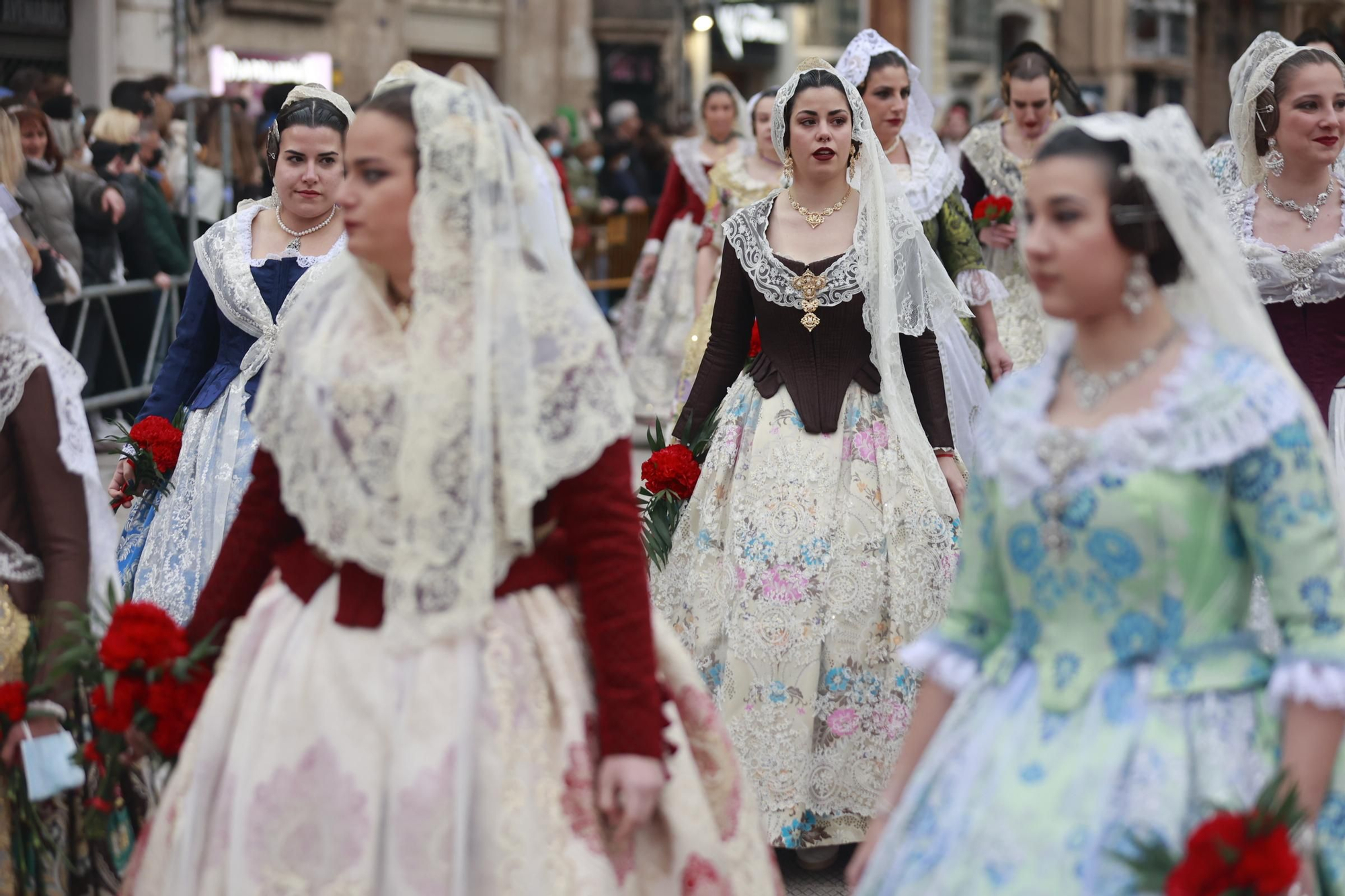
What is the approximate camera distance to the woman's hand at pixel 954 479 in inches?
210

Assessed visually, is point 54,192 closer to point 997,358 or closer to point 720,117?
point 720,117

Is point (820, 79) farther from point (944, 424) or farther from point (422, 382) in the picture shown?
point (422, 382)

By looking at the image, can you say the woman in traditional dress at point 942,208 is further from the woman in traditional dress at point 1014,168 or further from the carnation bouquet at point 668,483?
the carnation bouquet at point 668,483

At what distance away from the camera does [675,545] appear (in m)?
5.48

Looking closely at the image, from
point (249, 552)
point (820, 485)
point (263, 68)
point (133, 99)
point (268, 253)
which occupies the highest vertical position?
point (263, 68)

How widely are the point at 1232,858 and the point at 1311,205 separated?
343 cm

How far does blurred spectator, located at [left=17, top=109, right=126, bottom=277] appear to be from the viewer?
10234mm

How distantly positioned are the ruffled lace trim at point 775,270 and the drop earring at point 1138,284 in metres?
2.54

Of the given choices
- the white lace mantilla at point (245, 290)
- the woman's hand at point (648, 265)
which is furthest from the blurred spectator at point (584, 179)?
the white lace mantilla at point (245, 290)

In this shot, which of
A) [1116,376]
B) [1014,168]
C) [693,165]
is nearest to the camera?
[1116,376]

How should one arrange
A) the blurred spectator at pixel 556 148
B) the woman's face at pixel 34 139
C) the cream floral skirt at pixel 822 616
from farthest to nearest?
the blurred spectator at pixel 556 148 < the woman's face at pixel 34 139 < the cream floral skirt at pixel 822 616

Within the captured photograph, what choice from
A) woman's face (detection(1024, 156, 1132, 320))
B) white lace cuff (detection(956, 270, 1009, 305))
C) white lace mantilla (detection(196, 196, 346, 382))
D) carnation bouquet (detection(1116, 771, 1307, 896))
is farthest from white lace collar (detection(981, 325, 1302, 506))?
white lace cuff (detection(956, 270, 1009, 305))

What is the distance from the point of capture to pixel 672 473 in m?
5.25

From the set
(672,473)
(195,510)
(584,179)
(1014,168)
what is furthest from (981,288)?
(584,179)
